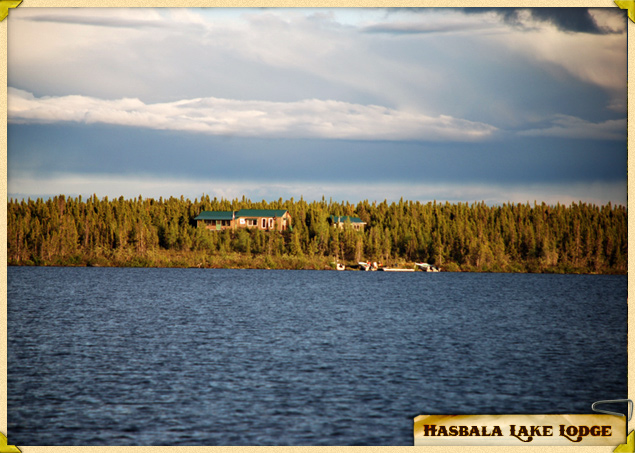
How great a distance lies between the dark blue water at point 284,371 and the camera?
85.1ft

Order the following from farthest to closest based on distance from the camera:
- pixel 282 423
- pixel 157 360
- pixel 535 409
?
pixel 157 360 < pixel 535 409 < pixel 282 423

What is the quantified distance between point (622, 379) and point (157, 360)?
27.1 meters

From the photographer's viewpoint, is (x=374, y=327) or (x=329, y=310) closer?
(x=374, y=327)

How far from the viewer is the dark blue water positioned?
25.9m

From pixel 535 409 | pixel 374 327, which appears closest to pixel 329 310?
pixel 374 327

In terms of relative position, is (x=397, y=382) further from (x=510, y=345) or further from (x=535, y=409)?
(x=510, y=345)

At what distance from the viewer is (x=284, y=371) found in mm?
36156

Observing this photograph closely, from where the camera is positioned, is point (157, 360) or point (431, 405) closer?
point (431, 405)

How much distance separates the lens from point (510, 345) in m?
48.4

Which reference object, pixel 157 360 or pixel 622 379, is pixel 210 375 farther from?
pixel 622 379

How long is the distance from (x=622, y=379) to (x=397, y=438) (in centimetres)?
1843

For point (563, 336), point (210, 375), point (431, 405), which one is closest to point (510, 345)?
point (563, 336)
